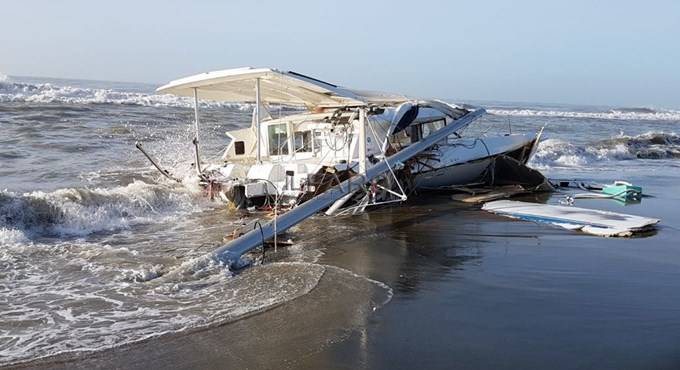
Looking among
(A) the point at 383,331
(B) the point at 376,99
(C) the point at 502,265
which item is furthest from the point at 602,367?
(B) the point at 376,99

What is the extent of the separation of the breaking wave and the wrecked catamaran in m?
7.70

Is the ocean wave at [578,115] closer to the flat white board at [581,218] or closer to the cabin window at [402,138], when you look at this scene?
the cabin window at [402,138]

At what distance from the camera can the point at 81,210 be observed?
1082cm

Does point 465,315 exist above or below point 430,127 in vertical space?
below

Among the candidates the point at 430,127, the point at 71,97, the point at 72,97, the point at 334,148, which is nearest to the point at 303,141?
the point at 334,148

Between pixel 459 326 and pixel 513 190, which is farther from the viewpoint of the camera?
pixel 513 190

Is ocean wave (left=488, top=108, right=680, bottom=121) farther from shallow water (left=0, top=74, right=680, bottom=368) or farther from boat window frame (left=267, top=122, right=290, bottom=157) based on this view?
shallow water (left=0, top=74, right=680, bottom=368)

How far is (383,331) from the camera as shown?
559 centimetres

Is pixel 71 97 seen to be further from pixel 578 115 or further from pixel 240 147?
pixel 578 115

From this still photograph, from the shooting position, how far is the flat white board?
993 centimetres

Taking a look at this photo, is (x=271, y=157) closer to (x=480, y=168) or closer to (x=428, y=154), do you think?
(x=428, y=154)

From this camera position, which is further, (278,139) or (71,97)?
(71,97)

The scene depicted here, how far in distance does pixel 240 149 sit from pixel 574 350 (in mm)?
11181

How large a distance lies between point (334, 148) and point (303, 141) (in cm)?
111
